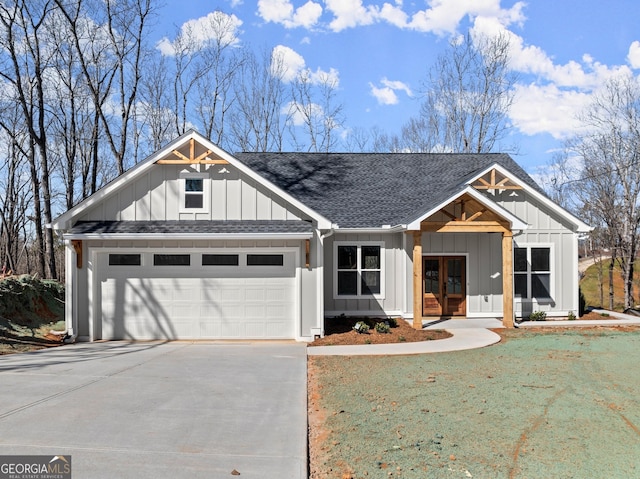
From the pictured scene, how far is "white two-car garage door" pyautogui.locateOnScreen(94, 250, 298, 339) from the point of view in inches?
494

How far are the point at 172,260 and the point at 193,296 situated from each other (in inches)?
43.7

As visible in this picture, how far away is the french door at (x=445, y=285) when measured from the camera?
1549cm

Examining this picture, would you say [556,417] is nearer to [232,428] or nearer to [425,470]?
[425,470]

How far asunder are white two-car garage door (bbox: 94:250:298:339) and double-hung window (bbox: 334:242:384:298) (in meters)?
2.57

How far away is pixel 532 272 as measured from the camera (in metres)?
15.6

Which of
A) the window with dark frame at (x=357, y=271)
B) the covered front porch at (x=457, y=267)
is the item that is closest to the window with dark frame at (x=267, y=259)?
the window with dark frame at (x=357, y=271)

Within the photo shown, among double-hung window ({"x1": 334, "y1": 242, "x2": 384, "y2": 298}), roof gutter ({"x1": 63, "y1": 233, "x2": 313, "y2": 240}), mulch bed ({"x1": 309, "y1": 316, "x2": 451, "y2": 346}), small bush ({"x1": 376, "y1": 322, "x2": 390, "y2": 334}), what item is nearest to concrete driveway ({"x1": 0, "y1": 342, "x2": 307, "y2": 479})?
mulch bed ({"x1": 309, "y1": 316, "x2": 451, "y2": 346})

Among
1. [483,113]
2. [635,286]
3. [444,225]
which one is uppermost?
[483,113]

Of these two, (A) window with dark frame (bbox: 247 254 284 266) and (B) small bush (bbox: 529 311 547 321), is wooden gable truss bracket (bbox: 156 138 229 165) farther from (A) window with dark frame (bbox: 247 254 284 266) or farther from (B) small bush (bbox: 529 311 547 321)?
(B) small bush (bbox: 529 311 547 321)

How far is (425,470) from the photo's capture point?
179 inches

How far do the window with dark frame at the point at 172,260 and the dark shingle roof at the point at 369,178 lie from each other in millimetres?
4346

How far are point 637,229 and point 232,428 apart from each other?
2952 centimetres

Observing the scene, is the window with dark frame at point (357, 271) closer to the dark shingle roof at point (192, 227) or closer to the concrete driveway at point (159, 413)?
the dark shingle roof at point (192, 227)

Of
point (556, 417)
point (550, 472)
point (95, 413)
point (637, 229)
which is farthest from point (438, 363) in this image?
point (637, 229)
